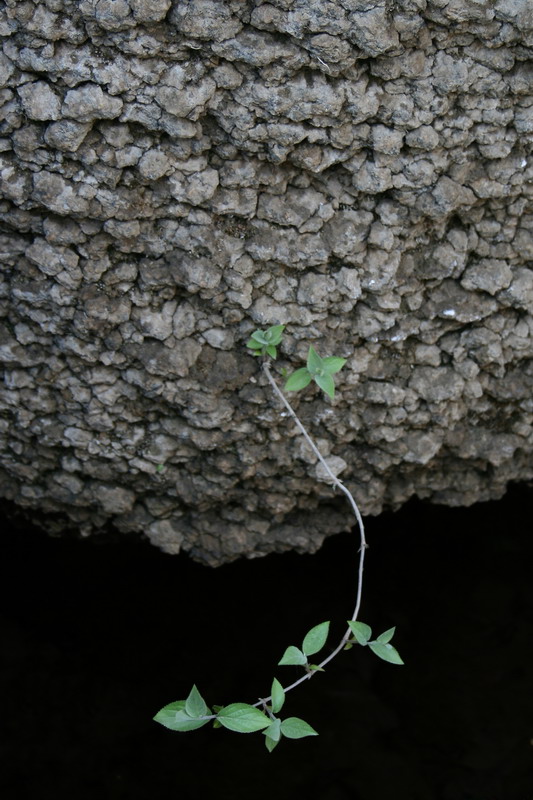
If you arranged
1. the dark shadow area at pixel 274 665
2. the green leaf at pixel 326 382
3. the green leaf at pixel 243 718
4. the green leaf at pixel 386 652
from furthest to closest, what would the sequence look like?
the dark shadow area at pixel 274 665 < the green leaf at pixel 326 382 < the green leaf at pixel 386 652 < the green leaf at pixel 243 718

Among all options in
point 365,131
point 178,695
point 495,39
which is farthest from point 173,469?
point 495,39

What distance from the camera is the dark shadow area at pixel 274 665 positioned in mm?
1596

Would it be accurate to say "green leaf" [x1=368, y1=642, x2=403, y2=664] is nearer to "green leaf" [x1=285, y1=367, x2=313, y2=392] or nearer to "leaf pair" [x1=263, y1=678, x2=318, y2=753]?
"leaf pair" [x1=263, y1=678, x2=318, y2=753]

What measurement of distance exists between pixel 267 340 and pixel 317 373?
4.3 inches

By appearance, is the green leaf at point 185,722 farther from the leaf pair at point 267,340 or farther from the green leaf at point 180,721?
the leaf pair at point 267,340

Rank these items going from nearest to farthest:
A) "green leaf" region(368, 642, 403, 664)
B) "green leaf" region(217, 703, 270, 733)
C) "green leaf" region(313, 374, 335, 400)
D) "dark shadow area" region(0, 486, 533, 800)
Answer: "green leaf" region(217, 703, 270, 733) → "green leaf" region(368, 642, 403, 664) → "green leaf" region(313, 374, 335, 400) → "dark shadow area" region(0, 486, 533, 800)

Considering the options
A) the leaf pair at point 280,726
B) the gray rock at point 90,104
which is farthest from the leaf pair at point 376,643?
the gray rock at point 90,104

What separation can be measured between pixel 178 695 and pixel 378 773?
0.36 meters

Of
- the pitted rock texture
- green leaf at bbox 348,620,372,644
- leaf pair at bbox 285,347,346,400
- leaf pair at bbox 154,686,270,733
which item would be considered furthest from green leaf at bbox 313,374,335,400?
leaf pair at bbox 154,686,270,733

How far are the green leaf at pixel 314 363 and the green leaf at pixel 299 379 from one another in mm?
19

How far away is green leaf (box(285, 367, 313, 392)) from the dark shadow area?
498 mm

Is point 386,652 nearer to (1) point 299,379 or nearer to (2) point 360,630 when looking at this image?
(2) point 360,630

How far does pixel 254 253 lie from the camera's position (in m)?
1.47

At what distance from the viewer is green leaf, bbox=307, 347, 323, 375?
1.43m
